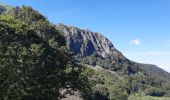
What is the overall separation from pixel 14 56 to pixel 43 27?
85133 millimetres

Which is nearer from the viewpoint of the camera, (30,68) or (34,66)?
(30,68)

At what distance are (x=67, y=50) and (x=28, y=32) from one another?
1368cm

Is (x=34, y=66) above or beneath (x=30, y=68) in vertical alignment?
above

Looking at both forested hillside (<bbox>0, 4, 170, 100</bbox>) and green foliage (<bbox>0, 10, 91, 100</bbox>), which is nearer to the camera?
green foliage (<bbox>0, 10, 91, 100</bbox>)

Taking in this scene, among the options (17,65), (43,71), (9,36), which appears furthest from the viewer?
(9,36)

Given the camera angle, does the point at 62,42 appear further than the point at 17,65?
Yes

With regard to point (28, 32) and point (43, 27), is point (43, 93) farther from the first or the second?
point (43, 27)

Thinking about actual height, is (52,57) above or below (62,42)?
below

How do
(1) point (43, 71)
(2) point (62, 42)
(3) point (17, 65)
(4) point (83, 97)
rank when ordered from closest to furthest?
(3) point (17, 65) → (1) point (43, 71) → (4) point (83, 97) → (2) point (62, 42)

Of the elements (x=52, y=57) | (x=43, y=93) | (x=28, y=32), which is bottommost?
(x=43, y=93)

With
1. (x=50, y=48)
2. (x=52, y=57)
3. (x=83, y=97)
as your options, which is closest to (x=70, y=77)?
(x=52, y=57)

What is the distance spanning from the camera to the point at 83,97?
132 m

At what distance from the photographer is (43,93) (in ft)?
244

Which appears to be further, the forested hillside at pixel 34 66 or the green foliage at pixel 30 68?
the forested hillside at pixel 34 66
